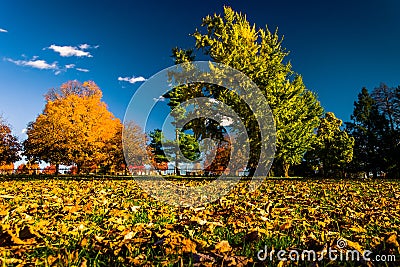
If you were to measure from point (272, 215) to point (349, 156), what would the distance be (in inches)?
1280

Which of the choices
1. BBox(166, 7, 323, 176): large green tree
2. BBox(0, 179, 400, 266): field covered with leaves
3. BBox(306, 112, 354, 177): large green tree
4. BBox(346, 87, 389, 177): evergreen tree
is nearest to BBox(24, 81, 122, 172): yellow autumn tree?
BBox(166, 7, 323, 176): large green tree

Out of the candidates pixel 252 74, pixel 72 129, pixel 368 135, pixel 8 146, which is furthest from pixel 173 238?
pixel 368 135

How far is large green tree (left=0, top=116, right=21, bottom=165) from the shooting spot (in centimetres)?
2867

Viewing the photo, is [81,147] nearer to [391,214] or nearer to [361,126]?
[391,214]

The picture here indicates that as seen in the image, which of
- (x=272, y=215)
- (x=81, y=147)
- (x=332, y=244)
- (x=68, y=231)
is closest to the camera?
(x=332, y=244)

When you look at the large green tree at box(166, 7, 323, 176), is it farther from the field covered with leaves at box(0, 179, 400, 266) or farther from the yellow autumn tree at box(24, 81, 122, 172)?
the field covered with leaves at box(0, 179, 400, 266)

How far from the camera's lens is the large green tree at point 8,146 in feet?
94.1

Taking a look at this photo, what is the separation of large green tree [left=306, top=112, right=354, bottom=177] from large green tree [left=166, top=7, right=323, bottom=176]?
1529 centimetres

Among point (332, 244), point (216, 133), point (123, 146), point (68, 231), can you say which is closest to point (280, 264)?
point (332, 244)

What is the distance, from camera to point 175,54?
17.9 meters

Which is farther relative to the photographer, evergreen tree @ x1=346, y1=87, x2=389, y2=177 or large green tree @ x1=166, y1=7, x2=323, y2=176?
evergreen tree @ x1=346, y1=87, x2=389, y2=177

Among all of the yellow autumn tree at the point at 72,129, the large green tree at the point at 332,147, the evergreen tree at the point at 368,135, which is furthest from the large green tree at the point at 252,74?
the evergreen tree at the point at 368,135

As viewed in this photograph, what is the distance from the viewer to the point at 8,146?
29062 millimetres

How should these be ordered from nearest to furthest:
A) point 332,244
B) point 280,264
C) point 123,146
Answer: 1. point 280,264
2. point 332,244
3. point 123,146
